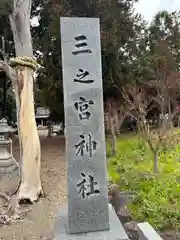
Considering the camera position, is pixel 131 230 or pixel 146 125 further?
pixel 146 125

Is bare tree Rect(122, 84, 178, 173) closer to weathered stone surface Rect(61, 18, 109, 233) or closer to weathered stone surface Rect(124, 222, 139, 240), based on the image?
weathered stone surface Rect(124, 222, 139, 240)

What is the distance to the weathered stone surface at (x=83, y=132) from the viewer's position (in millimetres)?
2434

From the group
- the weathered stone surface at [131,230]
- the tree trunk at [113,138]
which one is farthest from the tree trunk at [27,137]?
the tree trunk at [113,138]

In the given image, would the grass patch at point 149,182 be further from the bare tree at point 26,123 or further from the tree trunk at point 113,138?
the bare tree at point 26,123

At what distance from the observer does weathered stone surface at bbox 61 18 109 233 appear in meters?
2.43

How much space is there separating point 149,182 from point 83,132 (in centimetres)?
395

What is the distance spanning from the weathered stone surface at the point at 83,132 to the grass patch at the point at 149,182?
2293mm

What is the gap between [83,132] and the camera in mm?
2434

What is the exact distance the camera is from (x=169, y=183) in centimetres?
594

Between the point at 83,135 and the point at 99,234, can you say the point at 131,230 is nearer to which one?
the point at 99,234

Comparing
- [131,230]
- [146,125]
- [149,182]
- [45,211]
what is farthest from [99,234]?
[146,125]

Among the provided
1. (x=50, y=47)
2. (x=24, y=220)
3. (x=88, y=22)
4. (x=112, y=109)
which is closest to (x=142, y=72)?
(x=112, y=109)

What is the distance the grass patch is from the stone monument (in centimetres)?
228

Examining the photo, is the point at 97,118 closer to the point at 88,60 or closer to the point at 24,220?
the point at 88,60
